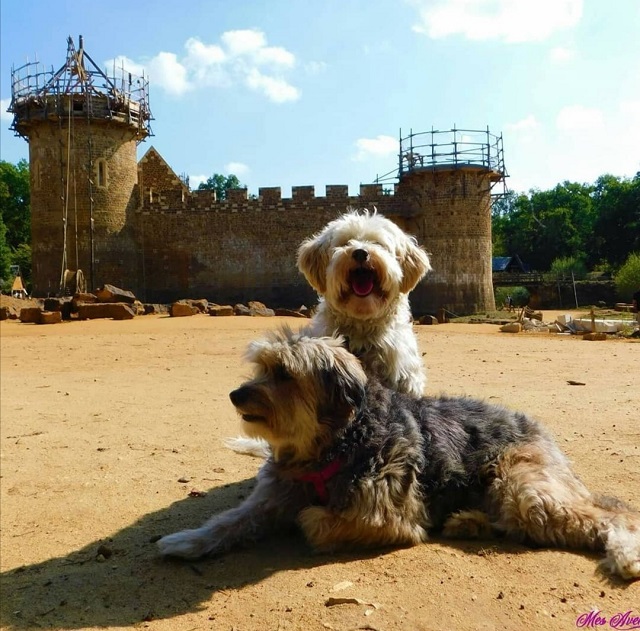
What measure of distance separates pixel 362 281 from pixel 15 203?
65.3 m

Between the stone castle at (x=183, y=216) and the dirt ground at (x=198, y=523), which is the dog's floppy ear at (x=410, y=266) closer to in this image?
the dirt ground at (x=198, y=523)

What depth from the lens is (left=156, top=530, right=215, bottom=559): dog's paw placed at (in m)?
3.55

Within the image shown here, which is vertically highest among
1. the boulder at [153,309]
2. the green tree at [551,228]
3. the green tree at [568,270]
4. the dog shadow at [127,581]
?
the green tree at [551,228]

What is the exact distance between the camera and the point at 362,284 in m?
4.51

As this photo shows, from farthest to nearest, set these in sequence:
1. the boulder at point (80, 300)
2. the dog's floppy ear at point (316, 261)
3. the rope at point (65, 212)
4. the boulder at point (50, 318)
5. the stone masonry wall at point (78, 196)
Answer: the stone masonry wall at point (78, 196) → the rope at point (65, 212) → the boulder at point (80, 300) → the boulder at point (50, 318) → the dog's floppy ear at point (316, 261)

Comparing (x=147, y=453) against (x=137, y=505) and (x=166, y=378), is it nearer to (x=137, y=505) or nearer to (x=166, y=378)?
(x=137, y=505)

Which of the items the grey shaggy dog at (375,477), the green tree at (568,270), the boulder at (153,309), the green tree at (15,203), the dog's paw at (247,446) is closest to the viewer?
the grey shaggy dog at (375,477)

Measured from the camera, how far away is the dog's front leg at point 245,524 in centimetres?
358

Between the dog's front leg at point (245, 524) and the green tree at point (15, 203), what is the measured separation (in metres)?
62.8

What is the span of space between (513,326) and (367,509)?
1919 centimetres

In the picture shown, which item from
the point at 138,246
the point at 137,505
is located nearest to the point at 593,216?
the point at 138,246

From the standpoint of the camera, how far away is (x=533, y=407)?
7.63 m

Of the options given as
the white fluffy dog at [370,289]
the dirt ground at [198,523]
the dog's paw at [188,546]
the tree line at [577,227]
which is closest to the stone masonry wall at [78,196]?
the dirt ground at [198,523]

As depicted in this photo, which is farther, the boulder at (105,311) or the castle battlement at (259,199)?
the castle battlement at (259,199)
